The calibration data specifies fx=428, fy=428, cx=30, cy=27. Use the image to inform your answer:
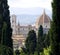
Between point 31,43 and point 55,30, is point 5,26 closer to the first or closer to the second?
point 55,30

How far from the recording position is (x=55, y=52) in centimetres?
2091

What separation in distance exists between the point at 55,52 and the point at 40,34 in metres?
24.8

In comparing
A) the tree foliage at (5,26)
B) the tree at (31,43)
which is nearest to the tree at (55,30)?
the tree foliage at (5,26)

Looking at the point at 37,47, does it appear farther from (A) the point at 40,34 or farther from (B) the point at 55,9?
(B) the point at 55,9

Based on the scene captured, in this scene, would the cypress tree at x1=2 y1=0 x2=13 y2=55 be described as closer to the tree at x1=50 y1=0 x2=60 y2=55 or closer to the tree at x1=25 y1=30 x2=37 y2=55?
the tree at x1=50 y1=0 x2=60 y2=55

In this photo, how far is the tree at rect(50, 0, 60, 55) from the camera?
68.5 ft

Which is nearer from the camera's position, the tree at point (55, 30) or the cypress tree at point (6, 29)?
the tree at point (55, 30)

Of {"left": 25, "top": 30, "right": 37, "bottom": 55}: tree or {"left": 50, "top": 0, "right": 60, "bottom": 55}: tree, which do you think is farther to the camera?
{"left": 25, "top": 30, "right": 37, "bottom": 55}: tree

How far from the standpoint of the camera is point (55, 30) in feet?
68.7

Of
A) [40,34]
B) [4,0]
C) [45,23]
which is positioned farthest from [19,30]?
[4,0]

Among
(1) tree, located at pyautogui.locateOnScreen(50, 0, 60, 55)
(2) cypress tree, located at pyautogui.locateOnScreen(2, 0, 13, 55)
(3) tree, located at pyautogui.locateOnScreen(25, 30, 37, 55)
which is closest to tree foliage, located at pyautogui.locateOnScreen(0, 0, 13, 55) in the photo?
(2) cypress tree, located at pyautogui.locateOnScreen(2, 0, 13, 55)

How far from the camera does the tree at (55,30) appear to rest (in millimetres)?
20891

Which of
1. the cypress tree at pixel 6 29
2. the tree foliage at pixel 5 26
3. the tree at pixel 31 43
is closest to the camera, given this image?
the tree foliage at pixel 5 26

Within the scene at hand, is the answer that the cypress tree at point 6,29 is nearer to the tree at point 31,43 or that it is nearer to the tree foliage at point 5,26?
the tree foliage at point 5,26
